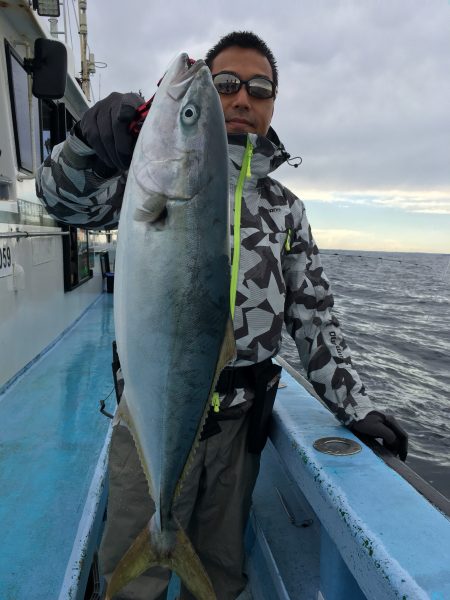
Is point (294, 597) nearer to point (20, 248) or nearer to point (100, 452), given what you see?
point (100, 452)

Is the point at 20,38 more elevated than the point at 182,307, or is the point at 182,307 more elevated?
the point at 20,38

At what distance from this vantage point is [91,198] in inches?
73.0

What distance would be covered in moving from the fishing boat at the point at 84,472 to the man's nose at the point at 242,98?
4.98 ft

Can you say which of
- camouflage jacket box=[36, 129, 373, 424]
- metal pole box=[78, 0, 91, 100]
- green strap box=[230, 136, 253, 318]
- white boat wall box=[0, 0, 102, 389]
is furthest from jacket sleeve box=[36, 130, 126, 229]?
metal pole box=[78, 0, 91, 100]

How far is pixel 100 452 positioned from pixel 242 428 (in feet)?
4.27

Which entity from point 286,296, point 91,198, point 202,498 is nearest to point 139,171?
point 91,198

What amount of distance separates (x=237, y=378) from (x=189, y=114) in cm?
117

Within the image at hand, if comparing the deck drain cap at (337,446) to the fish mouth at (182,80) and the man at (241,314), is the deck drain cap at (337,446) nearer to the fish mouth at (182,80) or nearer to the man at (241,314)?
the man at (241,314)

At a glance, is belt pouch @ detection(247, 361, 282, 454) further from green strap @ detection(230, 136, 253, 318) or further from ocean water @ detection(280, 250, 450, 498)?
ocean water @ detection(280, 250, 450, 498)

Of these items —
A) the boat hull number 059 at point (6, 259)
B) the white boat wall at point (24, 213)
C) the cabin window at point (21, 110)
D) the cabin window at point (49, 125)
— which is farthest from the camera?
the cabin window at point (49, 125)

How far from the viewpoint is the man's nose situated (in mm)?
1990

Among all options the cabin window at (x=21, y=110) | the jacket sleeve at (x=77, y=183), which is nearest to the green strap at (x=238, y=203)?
the jacket sleeve at (x=77, y=183)

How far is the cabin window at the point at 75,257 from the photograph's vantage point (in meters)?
6.09

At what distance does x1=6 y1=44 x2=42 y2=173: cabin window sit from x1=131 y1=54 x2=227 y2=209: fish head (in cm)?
341
